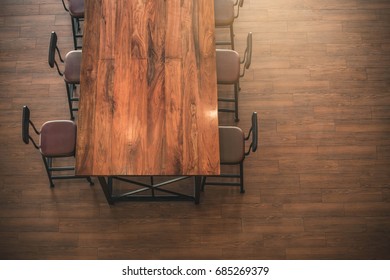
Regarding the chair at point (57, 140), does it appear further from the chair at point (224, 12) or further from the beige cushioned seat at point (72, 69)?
the chair at point (224, 12)

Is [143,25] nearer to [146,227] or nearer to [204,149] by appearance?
[204,149]

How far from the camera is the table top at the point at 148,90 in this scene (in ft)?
9.71

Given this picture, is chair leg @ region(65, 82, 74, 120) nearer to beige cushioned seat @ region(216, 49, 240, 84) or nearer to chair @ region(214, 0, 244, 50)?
beige cushioned seat @ region(216, 49, 240, 84)

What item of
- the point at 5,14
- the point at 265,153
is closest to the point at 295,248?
the point at 265,153

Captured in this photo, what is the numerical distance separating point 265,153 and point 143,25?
1677 mm

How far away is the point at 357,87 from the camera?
4.20m

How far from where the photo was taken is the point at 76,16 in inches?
157

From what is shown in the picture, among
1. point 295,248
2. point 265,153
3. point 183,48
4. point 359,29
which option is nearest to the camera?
point 183,48

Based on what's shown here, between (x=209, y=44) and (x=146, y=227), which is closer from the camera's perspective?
(x=209, y=44)

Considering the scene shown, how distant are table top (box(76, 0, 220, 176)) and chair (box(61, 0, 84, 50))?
0.62 metres

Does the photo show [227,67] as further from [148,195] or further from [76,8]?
[76,8]

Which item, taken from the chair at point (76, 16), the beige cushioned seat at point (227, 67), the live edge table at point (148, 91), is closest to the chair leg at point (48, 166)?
the live edge table at point (148, 91)

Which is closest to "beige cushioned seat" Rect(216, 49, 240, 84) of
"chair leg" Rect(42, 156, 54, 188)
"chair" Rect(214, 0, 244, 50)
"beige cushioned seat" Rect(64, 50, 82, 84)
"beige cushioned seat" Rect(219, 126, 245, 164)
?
"chair" Rect(214, 0, 244, 50)

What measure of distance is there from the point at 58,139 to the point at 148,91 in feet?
3.08
